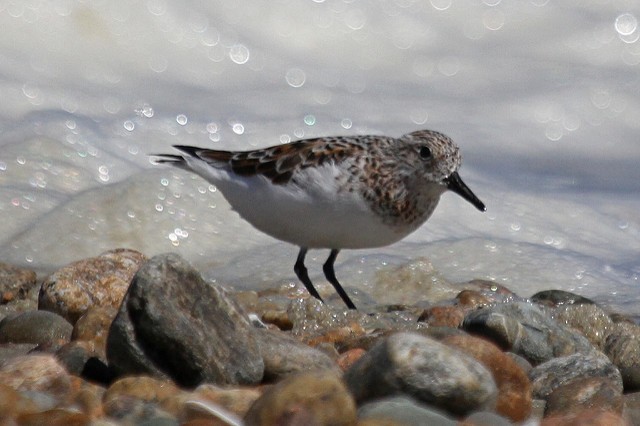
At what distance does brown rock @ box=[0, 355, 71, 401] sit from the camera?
126 inches

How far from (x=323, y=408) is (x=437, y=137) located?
3017mm

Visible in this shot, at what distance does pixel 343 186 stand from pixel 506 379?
1.91m

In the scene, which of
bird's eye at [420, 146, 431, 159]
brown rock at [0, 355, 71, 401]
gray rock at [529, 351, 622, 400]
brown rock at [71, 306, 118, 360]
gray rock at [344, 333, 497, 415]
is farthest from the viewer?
bird's eye at [420, 146, 431, 159]

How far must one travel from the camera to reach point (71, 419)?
2.62m

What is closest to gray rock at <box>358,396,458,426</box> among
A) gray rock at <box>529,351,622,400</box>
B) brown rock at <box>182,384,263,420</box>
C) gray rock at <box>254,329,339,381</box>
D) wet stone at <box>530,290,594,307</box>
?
brown rock at <box>182,384,263,420</box>

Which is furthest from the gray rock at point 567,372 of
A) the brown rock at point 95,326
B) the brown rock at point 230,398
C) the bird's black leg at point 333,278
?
the bird's black leg at point 333,278

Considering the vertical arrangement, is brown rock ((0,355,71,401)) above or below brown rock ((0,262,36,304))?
above

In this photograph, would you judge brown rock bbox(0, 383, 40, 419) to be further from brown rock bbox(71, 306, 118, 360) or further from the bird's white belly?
the bird's white belly

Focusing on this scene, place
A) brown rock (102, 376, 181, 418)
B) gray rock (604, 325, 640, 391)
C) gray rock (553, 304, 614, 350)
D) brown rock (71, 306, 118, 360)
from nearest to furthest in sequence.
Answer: brown rock (102, 376, 181, 418), brown rock (71, 306, 118, 360), gray rock (604, 325, 640, 391), gray rock (553, 304, 614, 350)

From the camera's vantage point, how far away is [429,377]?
9.76 feet

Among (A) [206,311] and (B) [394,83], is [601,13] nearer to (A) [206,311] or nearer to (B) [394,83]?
(B) [394,83]

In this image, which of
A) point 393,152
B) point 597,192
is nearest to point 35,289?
point 393,152

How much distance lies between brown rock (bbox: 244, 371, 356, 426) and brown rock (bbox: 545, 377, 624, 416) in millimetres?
1008

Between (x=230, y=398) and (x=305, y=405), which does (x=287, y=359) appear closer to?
(x=230, y=398)
